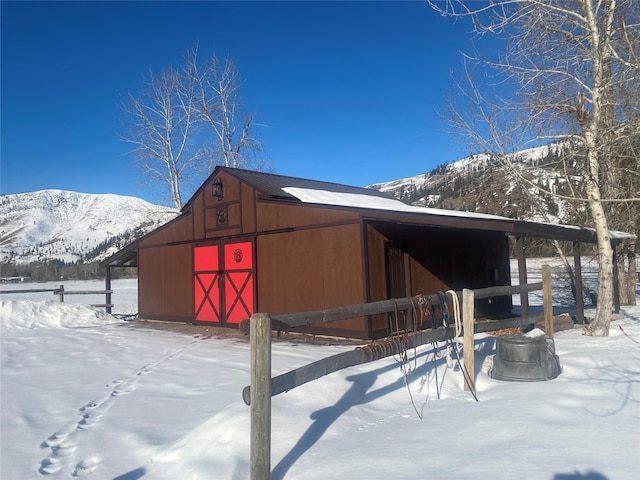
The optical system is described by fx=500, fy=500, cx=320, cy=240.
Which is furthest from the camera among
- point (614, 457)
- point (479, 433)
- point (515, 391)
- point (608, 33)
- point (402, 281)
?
point (402, 281)

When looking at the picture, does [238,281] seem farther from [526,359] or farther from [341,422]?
[341,422]

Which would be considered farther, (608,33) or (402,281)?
(402,281)

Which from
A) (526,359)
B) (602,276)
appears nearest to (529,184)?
(602,276)

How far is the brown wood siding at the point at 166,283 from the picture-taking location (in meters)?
15.1

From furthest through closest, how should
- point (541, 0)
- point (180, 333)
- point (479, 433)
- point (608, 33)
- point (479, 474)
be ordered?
point (180, 333) → point (541, 0) → point (608, 33) → point (479, 433) → point (479, 474)

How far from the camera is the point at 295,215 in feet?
38.2

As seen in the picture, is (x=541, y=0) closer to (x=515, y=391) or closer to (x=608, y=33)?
(x=608, y=33)

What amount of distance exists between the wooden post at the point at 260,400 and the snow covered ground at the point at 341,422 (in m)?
0.29

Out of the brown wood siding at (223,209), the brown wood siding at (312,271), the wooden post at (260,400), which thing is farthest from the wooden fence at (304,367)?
the brown wood siding at (223,209)

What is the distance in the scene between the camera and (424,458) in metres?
3.60

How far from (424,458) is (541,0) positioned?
852 centimetres

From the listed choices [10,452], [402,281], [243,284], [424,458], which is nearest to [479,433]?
[424,458]

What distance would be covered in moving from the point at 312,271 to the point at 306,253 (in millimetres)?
444

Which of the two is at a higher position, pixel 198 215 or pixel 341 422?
pixel 198 215
